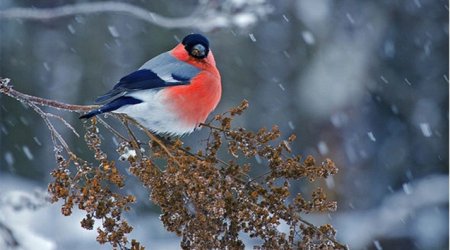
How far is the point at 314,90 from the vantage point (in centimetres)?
805

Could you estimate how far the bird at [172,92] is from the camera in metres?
1.97

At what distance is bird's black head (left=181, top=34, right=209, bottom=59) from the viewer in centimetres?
217

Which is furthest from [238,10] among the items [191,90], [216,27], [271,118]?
[271,118]

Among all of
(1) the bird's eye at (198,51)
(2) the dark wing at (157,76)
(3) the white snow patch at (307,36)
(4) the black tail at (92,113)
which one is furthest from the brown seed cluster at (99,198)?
(3) the white snow patch at (307,36)

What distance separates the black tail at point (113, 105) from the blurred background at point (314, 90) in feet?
16.0

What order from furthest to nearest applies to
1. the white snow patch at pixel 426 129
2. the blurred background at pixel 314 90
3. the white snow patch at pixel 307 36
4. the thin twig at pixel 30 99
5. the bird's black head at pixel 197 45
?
1. the white snow patch at pixel 307 36
2. the white snow patch at pixel 426 129
3. the blurred background at pixel 314 90
4. the bird's black head at pixel 197 45
5. the thin twig at pixel 30 99

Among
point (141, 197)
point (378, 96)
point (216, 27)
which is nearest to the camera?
point (216, 27)

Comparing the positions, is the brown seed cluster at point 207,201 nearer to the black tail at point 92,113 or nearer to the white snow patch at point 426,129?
the black tail at point 92,113

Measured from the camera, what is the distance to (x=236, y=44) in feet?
25.1

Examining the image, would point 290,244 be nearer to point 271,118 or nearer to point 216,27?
point 216,27

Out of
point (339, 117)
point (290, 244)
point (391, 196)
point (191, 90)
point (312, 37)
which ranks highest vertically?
point (312, 37)

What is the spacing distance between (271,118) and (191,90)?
5.75 m

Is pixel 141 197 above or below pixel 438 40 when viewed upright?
below

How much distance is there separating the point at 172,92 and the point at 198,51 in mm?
183
